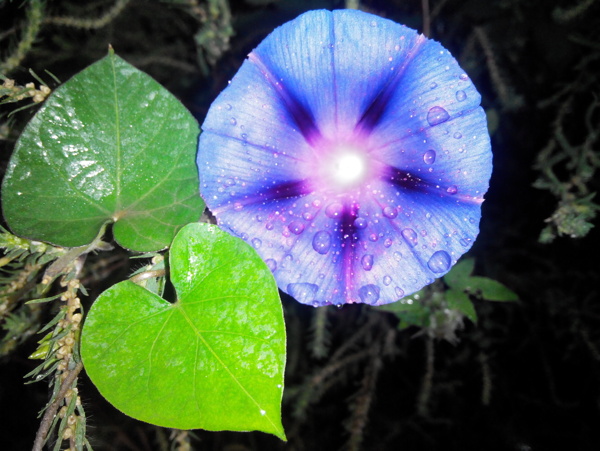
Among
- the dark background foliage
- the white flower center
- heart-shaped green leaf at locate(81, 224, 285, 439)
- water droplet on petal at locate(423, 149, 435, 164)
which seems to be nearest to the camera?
heart-shaped green leaf at locate(81, 224, 285, 439)

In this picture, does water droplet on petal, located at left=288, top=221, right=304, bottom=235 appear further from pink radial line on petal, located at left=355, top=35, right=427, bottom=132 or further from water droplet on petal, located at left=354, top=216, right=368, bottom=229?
pink radial line on petal, located at left=355, top=35, right=427, bottom=132

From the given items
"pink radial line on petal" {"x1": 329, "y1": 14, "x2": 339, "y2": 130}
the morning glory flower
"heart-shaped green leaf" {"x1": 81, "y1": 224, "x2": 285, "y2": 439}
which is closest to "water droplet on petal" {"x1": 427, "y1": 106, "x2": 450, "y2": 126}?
the morning glory flower

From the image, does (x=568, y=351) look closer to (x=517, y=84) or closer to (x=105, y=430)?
(x=517, y=84)

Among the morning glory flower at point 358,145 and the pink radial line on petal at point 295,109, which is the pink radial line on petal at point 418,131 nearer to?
the morning glory flower at point 358,145


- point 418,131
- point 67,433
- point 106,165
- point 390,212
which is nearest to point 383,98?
point 418,131

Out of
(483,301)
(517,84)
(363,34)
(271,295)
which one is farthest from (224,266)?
(517,84)
